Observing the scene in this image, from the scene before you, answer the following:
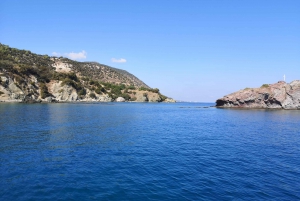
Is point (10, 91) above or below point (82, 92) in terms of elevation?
below

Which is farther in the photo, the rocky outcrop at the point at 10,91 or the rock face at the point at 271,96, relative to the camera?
the rocky outcrop at the point at 10,91

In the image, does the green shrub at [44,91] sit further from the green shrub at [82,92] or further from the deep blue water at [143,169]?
the deep blue water at [143,169]

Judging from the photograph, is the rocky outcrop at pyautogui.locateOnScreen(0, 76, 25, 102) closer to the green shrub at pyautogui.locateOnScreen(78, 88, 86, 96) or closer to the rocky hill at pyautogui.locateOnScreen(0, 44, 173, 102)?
the rocky hill at pyautogui.locateOnScreen(0, 44, 173, 102)

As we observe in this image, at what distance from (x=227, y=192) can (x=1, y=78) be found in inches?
4949

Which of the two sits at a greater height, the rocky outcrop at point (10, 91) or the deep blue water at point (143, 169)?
the rocky outcrop at point (10, 91)

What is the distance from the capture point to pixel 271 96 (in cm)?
10881

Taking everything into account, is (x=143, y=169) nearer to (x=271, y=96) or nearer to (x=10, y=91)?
(x=271, y=96)

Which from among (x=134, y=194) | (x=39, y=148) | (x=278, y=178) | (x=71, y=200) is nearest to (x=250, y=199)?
(x=278, y=178)

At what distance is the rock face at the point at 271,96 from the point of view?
105688mm

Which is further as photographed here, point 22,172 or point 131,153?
point 131,153

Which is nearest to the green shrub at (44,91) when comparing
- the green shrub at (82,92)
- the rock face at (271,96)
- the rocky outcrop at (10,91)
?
the rocky outcrop at (10,91)

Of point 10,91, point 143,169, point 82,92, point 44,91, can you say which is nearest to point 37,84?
point 44,91

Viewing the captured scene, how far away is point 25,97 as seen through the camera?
11781cm

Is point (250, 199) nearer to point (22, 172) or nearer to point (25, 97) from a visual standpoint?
point (22, 172)
